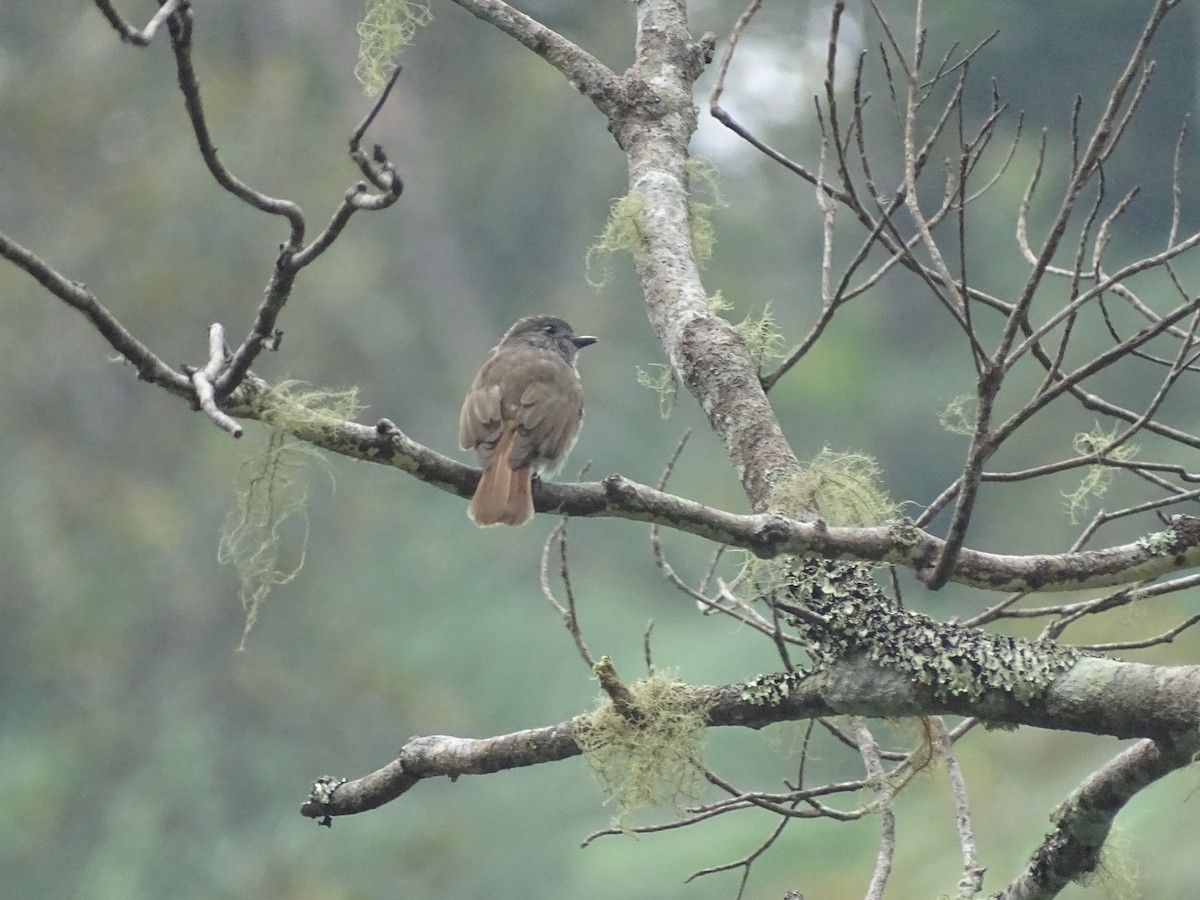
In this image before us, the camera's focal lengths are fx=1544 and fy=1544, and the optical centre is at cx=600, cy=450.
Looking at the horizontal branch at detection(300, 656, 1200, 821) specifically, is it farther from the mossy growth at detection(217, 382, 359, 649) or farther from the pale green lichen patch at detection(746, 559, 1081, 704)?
the mossy growth at detection(217, 382, 359, 649)

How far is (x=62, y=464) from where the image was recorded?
11430mm

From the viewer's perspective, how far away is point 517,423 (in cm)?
387

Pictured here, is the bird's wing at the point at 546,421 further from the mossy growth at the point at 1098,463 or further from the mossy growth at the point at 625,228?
the mossy growth at the point at 1098,463

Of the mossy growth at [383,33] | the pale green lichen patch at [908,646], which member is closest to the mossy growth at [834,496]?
the pale green lichen patch at [908,646]

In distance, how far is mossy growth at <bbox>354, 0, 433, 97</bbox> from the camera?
3.49 meters

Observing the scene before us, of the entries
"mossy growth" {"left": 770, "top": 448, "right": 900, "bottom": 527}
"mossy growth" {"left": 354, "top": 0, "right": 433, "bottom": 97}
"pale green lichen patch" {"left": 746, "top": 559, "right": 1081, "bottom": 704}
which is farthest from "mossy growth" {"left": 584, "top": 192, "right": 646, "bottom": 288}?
"pale green lichen patch" {"left": 746, "top": 559, "right": 1081, "bottom": 704}

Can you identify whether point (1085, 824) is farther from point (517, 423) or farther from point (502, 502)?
point (517, 423)

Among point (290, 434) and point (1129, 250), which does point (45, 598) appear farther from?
point (290, 434)

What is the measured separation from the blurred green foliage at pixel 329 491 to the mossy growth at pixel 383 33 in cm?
643

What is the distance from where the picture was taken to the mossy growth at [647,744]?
2.46m

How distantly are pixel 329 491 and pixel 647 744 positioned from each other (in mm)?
9365

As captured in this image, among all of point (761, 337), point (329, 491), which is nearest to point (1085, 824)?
point (761, 337)

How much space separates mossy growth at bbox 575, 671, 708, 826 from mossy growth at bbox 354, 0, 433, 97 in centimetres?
165

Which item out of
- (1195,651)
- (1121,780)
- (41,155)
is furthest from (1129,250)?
(1121,780)
